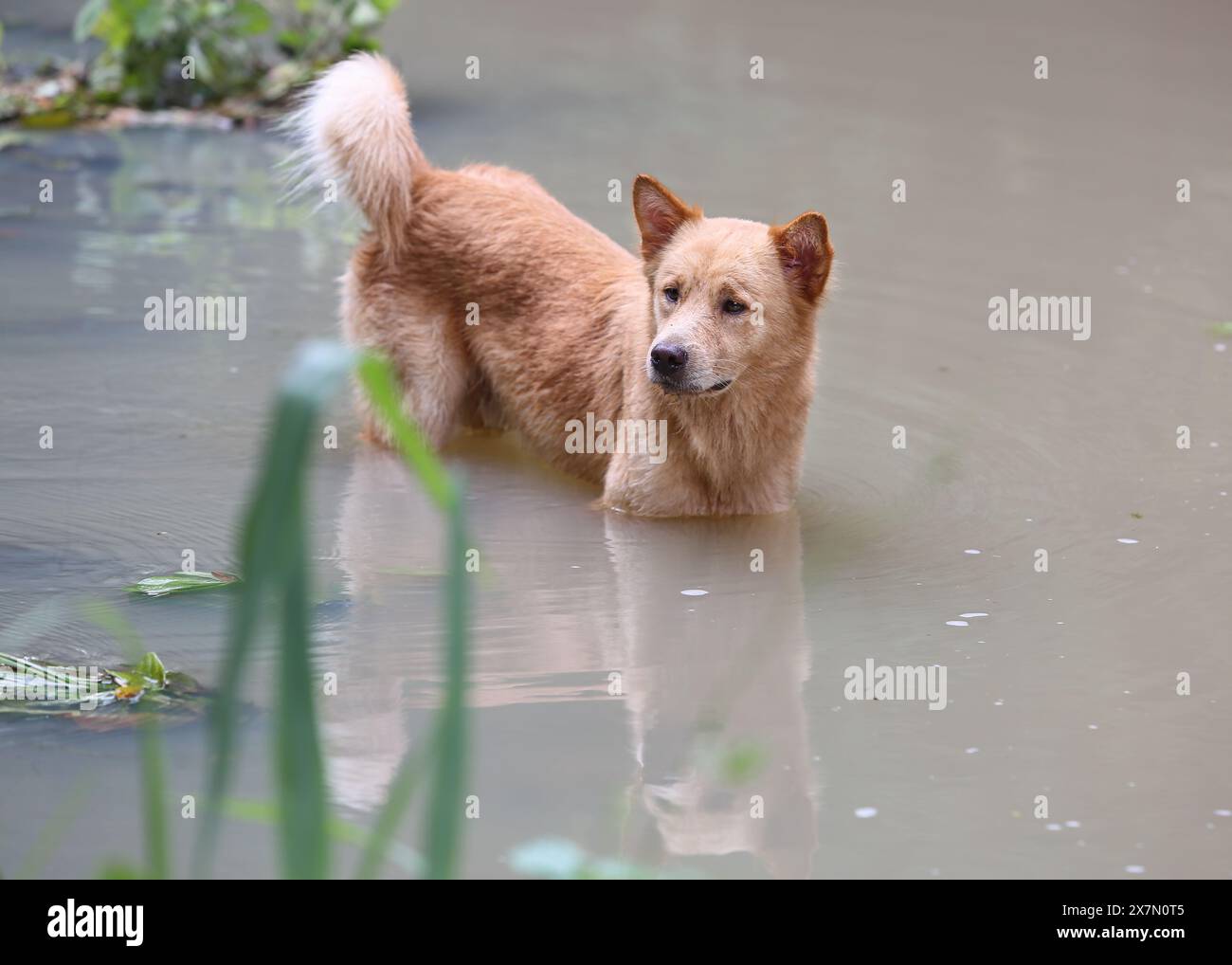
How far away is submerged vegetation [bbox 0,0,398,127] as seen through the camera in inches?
392

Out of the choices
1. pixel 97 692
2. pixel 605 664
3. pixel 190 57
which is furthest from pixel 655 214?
pixel 190 57

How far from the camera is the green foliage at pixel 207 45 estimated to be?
9977mm

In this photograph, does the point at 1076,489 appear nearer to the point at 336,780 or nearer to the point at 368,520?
the point at 368,520

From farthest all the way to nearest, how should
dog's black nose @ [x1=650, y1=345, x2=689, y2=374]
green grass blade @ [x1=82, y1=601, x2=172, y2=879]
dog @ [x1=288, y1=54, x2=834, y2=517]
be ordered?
→ dog @ [x1=288, y1=54, x2=834, y2=517] → dog's black nose @ [x1=650, y1=345, x2=689, y2=374] → green grass blade @ [x1=82, y1=601, x2=172, y2=879]

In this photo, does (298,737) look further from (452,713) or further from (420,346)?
(420,346)

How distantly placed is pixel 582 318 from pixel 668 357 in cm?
94

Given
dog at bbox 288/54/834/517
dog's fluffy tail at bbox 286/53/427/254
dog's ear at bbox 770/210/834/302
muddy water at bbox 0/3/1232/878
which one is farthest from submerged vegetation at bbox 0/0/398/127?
dog's ear at bbox 770/210/834/302

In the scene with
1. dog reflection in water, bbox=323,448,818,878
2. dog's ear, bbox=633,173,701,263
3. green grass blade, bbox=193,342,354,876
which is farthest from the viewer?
dog's ear, bbox=633,173,701,263

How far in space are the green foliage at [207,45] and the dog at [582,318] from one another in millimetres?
4769

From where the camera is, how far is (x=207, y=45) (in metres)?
10.2

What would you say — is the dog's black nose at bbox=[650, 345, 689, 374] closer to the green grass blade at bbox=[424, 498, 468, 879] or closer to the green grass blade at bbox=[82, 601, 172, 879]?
the green grass blade at bbox=[82, 601, 172, 879]

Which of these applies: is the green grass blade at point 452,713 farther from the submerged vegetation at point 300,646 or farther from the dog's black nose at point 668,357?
the dog's black nose at point 668,357

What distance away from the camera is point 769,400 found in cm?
486

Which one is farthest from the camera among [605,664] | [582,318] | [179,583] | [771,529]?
Result: [582,318]
